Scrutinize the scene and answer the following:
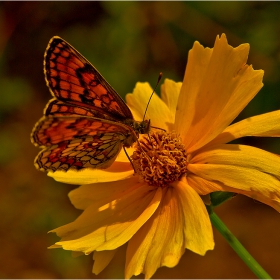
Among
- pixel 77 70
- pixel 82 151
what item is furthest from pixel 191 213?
pixel 77 70

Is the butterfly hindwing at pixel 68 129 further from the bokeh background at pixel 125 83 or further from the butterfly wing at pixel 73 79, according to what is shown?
the bokeh background at pixel 125 83

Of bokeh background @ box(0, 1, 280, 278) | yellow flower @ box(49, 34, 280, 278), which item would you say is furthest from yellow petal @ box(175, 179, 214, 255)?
bokeh background @ box(0, 1, 280, 278)

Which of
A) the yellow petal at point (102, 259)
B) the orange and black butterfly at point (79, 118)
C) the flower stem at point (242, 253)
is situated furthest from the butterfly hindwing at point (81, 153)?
the flower stem at point (242, 253)

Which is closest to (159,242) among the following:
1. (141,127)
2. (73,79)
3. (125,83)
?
(141,127)

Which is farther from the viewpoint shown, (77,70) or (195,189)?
(77,70)

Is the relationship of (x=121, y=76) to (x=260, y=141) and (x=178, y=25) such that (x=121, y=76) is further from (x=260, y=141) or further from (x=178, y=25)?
(x=260, y=141)

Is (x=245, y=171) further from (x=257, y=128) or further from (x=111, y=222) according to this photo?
(x=111, y=222)

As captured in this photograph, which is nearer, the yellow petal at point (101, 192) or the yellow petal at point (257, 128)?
the yellow petal at point (257, 128)

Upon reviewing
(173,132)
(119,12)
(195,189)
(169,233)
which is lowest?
(169,233)

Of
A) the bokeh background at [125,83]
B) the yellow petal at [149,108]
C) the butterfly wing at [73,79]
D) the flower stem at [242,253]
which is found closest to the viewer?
the flower stem at [242,253]
